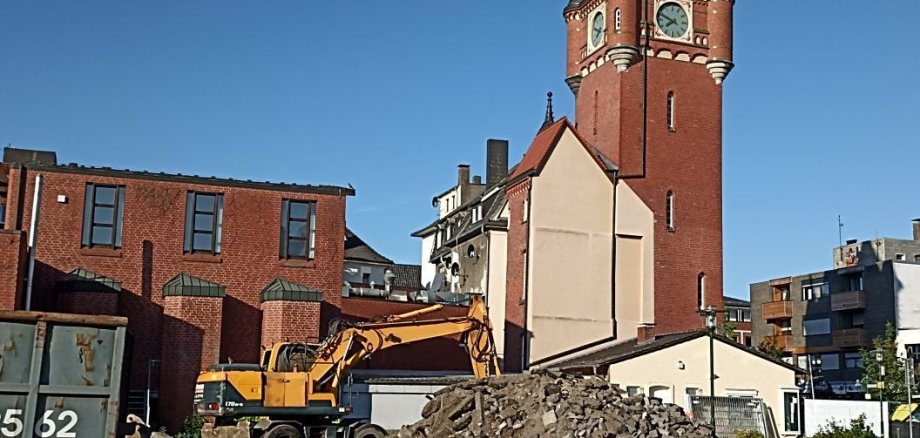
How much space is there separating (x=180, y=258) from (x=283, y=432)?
1252cm

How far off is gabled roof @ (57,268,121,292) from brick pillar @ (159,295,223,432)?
193 cm

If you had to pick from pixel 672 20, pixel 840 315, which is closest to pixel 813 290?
pixel 840 315

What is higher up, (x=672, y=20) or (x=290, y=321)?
(x=672, y=20)

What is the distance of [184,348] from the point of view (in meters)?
35.5

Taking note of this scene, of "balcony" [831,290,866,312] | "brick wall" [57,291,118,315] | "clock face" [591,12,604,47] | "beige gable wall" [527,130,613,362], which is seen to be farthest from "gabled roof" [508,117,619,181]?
"balcony" [831,290,866,312]

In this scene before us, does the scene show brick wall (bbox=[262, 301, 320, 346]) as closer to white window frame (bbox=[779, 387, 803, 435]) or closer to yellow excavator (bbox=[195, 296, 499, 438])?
yellow excavator (bbox=[195, 296, 499, 438])

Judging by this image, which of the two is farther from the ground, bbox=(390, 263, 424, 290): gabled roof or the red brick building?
bbox=(390, 263, 424, 290): gabled roof

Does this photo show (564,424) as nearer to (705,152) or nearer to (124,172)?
(124,172)

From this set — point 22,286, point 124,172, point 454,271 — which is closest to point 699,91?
point 454,271

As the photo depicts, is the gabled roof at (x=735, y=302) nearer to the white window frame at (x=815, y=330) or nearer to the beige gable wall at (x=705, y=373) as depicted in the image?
the white window frame at (x=815, y=330)

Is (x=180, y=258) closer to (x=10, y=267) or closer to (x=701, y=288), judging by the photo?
(x=10, y=267)

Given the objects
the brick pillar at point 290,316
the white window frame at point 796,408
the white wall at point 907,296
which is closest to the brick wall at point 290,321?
the brick pillar at point 290,316

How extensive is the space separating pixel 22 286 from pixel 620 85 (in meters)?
25.9

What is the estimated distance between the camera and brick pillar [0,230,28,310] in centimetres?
2900
